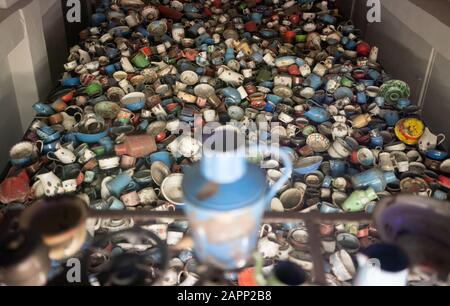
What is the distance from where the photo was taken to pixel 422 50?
2.16 meters

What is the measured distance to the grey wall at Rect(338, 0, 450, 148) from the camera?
→ 6.43ft

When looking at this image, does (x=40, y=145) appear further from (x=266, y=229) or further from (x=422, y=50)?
(x=422, y=50)

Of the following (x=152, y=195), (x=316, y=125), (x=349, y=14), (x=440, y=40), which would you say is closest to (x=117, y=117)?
(x=152, y=195)

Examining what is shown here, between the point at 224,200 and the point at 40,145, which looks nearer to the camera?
the point at 224,200

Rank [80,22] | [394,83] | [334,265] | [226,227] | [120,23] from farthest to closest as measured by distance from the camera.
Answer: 1. [80,22]
2. [120,23]
3. [394,83]
4. [334,265]
5. [226,227]

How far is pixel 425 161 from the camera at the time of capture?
5.91 feet

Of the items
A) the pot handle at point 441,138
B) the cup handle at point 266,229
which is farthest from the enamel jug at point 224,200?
the pot handle at point 441,138

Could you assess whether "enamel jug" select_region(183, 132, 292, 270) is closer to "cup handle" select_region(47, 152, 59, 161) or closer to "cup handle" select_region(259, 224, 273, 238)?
"cup handle" select_region(259, 224, 273, 238)

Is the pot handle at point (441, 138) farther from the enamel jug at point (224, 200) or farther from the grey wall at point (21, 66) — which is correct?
the grey wall at point (21, 66)

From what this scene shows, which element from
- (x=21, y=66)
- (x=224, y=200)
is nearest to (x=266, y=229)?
(x=224, y=200)

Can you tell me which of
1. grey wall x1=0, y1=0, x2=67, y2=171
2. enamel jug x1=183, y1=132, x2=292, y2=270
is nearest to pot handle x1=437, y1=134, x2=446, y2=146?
enamel jug x1=183, y1=132, x2=292, y2=270

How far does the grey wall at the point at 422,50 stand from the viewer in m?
1.96

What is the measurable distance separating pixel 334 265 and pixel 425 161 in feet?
2.46

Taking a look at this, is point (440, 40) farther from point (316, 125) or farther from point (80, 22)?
point (80, 22)
